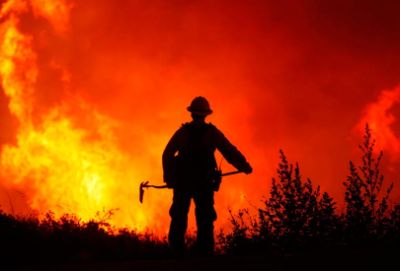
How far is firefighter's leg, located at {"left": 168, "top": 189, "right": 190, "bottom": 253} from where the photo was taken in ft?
29.2

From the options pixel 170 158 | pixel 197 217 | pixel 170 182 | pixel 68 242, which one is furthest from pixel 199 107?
pixel 68 242

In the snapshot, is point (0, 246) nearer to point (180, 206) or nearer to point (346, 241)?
point (180, 206)

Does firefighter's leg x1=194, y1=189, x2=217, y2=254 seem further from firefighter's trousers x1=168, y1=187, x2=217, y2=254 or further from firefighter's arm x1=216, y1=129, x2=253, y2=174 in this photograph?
firefighter's arm x1=216, y1=129, x2=253, y2=174

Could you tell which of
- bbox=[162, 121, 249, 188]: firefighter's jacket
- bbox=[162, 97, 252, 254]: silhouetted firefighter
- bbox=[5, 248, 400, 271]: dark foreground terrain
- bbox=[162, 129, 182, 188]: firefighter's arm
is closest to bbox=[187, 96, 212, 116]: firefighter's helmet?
bbox=[162, 97, 252, 254]: silhouetted firefighter

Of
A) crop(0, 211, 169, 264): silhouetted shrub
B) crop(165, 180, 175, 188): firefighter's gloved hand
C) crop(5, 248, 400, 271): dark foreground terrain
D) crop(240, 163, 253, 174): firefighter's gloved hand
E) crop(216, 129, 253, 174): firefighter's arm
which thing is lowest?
crop(5, 248, 400, 271): dark foreground terrain

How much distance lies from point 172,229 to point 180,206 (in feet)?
1.30

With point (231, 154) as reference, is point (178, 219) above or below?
below

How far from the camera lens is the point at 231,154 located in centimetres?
929

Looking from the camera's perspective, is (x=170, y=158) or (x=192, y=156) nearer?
(x=192, y=156)

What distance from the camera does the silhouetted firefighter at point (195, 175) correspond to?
8.90 meters

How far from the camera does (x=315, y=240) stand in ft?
25.8

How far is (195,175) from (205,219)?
73 centimetres

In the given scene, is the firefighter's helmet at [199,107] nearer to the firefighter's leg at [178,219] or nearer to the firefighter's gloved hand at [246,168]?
the firefighter's gloved hand at [246,168]

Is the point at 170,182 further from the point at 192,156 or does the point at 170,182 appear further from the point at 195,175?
the point at 192,156
